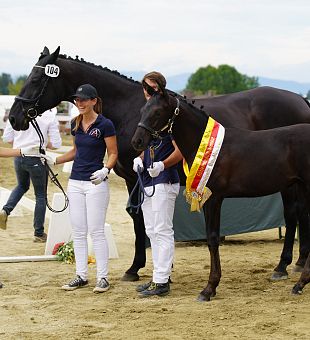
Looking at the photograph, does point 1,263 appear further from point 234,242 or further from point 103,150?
point 234,242

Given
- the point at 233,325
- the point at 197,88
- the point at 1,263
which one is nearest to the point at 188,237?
the point at 1,263

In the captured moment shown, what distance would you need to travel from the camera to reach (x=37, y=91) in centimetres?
667

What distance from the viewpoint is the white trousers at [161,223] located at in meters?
6.09

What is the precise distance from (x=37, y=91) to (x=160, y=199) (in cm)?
163

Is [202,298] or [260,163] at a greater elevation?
[260,163]

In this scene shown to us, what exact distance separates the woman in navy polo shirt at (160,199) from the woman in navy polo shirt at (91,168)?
0.35 metres

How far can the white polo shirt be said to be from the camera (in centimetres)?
899

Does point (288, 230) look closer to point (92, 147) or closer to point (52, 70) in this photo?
point (92, 147)

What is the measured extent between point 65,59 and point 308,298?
317cm

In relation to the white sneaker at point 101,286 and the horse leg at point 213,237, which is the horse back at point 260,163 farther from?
the white sneaker at point 101,286

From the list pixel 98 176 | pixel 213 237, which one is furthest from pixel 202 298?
pixel 98 176

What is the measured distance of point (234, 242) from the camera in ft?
30.9

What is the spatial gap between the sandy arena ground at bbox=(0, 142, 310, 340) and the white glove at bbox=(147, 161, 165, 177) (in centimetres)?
109

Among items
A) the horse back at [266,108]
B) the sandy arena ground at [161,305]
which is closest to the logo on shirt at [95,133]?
the sandy arena ground at [161,305]
